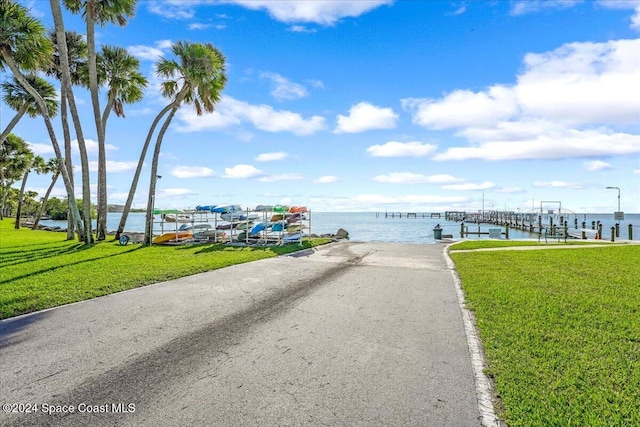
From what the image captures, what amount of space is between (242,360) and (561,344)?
3.98m

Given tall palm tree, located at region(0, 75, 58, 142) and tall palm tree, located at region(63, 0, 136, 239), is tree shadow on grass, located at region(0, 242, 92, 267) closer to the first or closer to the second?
tall palm tree, located at region(63, 0, 136, 239)

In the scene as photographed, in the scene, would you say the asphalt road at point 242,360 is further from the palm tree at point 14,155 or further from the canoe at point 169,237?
the palm tree at point 14,155

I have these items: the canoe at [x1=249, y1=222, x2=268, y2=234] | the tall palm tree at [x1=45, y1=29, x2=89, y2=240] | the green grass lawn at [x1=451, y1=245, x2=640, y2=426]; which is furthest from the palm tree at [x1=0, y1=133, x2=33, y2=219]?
the green grass lawn at [x1=451, y1=245, x2=640, y2=426]

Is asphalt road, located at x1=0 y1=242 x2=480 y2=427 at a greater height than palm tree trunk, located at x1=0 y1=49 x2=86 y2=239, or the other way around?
palm tree trunk, located at x1=0 y1=49 x2=86 y2=239

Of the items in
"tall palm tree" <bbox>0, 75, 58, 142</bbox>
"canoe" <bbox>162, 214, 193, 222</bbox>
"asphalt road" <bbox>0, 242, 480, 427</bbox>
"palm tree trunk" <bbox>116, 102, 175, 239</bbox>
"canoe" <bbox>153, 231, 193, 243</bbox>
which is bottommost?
"asphalt road" <bbox>0, 242, 480, 427</bbox>

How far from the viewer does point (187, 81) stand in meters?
18.9

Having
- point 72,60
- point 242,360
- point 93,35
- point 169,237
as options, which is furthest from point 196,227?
point 242,360

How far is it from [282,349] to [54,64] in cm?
2341

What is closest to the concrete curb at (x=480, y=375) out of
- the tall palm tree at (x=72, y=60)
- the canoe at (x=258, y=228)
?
the canoe at (x=258, y=228)

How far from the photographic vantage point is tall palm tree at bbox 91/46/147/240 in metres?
20.2

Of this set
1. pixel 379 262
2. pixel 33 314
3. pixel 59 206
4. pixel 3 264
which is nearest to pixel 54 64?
pixel 3 264

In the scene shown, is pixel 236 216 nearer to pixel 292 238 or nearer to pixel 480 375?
pixel 292 238

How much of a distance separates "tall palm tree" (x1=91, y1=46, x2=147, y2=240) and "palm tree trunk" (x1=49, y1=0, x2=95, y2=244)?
1509 millimetres

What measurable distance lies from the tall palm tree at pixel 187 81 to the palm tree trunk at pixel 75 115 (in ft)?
9.07
